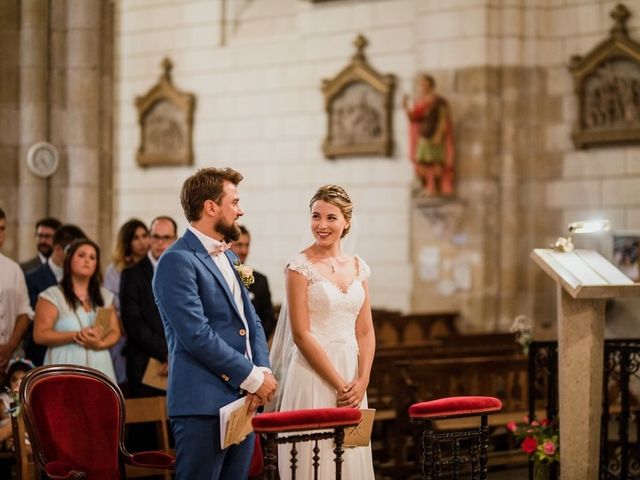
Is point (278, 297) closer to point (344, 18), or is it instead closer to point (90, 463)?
point (344, 18)

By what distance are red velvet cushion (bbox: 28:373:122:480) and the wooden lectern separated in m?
1.93

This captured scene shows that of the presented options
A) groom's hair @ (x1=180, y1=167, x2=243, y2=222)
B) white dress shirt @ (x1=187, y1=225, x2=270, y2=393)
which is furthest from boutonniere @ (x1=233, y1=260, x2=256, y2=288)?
groom's hair @ (x1=180, y1=167, x2=243, y2=222)

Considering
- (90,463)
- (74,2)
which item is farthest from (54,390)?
(74,2)

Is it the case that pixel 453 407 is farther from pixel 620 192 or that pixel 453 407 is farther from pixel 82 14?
pixel 620 192

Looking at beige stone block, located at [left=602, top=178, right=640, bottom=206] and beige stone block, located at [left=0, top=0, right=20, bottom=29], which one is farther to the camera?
beige stone block, located at [left=602, top=178, right=640, bottom=206]

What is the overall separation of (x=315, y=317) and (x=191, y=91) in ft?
34.8

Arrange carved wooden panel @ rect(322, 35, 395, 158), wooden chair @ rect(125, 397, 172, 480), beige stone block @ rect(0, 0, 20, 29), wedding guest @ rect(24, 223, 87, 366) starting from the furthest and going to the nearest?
carved wooden panel @ rect(322, 35, 395, 158)
beige stone block @ rect(0, 0, 20, 29)
wedding guest @ rect(24, 223, 87, 366)
wooden chair @ rect(125, 397, 172, 480)

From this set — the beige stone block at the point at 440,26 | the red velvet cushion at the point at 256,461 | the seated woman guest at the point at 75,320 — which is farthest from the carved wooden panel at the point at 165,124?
the red velvet cushion at the point at 256,461

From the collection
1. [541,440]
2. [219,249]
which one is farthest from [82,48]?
[219,249]

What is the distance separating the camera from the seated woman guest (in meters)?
5.75

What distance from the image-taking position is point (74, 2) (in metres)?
8.92

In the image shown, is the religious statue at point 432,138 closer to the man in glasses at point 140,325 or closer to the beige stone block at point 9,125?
the beige stone block at point 9,125

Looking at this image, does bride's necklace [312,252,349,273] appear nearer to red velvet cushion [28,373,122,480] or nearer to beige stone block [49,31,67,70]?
red velvet cushion [28,373,122,480]

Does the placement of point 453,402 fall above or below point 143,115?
below
